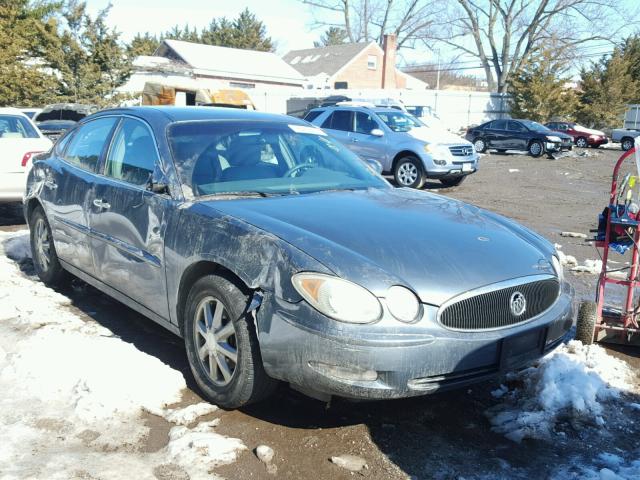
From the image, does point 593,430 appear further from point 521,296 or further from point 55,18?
point 55,18

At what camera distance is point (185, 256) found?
3.61 metres

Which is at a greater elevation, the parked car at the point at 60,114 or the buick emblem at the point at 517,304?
the parked car at the point at 60,114

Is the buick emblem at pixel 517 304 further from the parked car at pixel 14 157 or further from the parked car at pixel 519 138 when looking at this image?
the parked car at pixel 519 138

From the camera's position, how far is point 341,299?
2.94 meters

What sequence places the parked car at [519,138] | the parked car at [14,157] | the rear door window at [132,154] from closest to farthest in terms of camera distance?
the rear door window at [132,154], the parked car at [14,157], the parked car at [519,138]

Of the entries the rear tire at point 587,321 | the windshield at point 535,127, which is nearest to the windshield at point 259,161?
the rear tire at point 587,321

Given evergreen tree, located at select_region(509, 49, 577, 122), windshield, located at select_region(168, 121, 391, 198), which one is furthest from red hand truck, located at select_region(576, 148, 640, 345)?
evergreen tree, located at select_region(509, 49, 577, 122)

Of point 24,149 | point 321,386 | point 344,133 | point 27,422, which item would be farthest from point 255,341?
point 344,133

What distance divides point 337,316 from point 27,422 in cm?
178

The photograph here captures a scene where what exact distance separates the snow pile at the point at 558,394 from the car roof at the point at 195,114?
97.9 inches

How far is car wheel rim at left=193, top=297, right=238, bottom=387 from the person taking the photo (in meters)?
3.39

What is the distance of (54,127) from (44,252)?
1386 centimetres

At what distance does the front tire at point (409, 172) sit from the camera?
13.9 meters

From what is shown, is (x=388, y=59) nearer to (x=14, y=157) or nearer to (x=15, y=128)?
(x=15, y=128)
